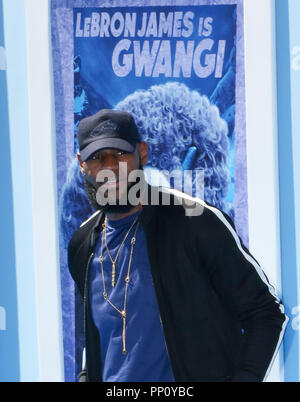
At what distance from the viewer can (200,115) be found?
8.88 feet

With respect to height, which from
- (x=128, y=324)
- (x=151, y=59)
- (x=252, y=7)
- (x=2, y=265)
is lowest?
(x=128, y=324)

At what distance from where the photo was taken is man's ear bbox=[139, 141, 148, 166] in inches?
106

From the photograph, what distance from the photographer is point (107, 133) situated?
2.53 metres

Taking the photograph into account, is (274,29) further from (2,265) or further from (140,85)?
(2,265)

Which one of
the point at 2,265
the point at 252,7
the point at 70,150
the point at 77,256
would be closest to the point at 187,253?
the point at 77,256

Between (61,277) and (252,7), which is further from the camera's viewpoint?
(61,277)

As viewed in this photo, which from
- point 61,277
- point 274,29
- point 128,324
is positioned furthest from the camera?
point 61,277

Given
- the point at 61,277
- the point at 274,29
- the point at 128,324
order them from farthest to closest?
the point at 61,277 < the point at 274,29 < the point at 128,324

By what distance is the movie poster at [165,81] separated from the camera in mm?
2678

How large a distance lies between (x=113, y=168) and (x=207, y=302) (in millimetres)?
706

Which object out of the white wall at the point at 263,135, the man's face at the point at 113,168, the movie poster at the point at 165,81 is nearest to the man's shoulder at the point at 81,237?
the movie poster at the point at 165,81

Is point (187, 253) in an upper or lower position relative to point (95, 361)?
upper

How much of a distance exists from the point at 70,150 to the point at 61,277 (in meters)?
0.62

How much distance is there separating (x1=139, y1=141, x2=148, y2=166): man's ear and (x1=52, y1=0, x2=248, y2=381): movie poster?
0.09ft
